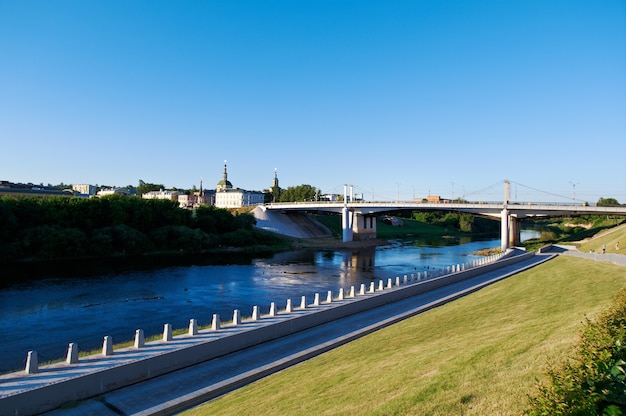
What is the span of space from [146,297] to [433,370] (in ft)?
109

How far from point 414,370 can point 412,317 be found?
1239 centimetres

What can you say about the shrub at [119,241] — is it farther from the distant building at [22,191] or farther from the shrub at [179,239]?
the distant building at [22,191]

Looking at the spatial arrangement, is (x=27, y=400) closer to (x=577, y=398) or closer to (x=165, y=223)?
(x=577, y=398)

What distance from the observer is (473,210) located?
8612 cm

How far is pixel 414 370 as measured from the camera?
11.7 m

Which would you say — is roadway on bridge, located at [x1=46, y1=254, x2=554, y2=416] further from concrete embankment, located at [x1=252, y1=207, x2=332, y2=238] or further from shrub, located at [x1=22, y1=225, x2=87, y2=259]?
concrete embankment, located at [x1=252, y1=207, x2=332, y2=238]

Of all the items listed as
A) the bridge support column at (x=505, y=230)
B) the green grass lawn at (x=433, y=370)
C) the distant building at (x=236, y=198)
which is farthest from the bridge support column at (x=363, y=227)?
the green grass lawn at (x=433, y=370)

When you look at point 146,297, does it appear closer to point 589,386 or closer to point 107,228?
point 107,228

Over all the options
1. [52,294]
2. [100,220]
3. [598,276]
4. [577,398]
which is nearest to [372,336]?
[577,398]

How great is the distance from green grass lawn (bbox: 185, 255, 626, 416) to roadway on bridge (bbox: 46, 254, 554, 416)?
0.66 m

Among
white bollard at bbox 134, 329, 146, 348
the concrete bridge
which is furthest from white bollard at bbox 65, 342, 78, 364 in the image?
the concrete bridge

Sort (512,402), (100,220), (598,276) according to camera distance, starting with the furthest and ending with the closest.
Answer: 1. (100,220)
2. (598,276)
3. (512,402)

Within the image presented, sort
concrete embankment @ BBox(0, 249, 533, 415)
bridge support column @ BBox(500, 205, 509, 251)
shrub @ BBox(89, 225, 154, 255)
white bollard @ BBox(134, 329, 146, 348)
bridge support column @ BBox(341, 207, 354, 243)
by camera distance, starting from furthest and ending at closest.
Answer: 1. bridge support column @ BBox(341, 207, 354, 243)
2. bridge support column @ BBox(500, 205, 509, 251)
3. shrub @ BBox(89, 225, 154, 255)
4. white bollard @ BBox(134, 329, 146, 348)
5. concrete embankment @ BBox(0, 249, 533, 415)

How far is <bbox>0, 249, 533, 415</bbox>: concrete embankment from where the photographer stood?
41.4ft
